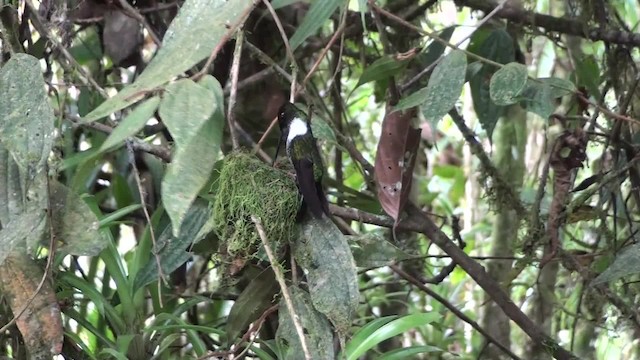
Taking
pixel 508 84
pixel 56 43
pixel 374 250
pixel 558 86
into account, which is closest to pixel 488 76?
pixel 558 86

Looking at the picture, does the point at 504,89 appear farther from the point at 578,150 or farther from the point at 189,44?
the point at 189,44

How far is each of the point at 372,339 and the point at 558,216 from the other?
1.16ft

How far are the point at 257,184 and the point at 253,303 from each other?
0.82 feet

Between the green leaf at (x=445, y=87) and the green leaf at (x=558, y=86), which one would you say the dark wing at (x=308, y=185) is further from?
the green leaf at (x=558, y=86)

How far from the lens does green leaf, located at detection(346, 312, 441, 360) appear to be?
70 cm

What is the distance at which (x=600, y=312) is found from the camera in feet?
3.90

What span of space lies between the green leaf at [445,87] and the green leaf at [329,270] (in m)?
0.18

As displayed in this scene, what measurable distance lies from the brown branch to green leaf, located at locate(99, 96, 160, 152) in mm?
737

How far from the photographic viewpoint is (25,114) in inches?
20.9

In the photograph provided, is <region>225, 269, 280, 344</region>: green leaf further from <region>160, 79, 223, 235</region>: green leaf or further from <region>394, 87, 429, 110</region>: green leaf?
<region>160, 79, 223, 235</region>: green leaf

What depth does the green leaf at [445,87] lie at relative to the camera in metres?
0.69

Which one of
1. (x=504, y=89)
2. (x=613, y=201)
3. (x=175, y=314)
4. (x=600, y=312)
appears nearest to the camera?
(x=504, y=89)

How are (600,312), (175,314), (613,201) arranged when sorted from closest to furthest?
1. (175,314)
2. (613,201)
3. (600,312)

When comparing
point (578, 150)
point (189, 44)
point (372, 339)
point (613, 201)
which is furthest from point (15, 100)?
point (613, 201)
